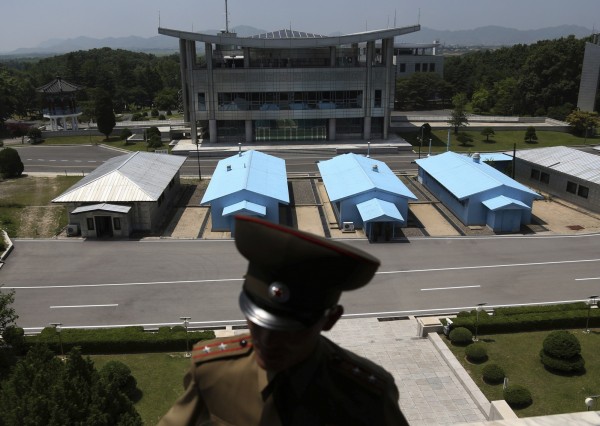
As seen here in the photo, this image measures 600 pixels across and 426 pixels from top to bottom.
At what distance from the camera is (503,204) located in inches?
1276

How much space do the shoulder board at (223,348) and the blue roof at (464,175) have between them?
31.9m

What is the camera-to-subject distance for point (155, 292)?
2494 centimetres

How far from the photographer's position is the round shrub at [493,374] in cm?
1772

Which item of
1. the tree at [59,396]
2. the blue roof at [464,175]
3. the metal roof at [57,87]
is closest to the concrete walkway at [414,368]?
the tree at [59,396]

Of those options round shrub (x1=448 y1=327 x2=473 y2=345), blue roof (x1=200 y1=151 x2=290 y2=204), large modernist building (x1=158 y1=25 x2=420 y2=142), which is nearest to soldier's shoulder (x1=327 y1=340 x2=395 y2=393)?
round shrub (x1=448 y1=327 x2=473 y2=345)

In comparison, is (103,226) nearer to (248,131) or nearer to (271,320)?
(248,131)

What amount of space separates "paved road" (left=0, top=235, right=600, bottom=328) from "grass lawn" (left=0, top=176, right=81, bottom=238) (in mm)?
2309

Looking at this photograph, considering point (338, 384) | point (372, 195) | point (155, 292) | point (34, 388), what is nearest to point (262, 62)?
Result: point (372, 195)

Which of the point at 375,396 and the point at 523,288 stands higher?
the point at 375,396

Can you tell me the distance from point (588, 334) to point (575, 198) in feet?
67.2

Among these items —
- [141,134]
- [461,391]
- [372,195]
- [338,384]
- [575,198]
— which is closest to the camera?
[338,384]

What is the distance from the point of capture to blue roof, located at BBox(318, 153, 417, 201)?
33500 mm

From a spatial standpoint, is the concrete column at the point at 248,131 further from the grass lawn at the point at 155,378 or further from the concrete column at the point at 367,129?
the grass lawn at the point at 155,378

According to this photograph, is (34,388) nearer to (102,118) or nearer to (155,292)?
(155,292)
